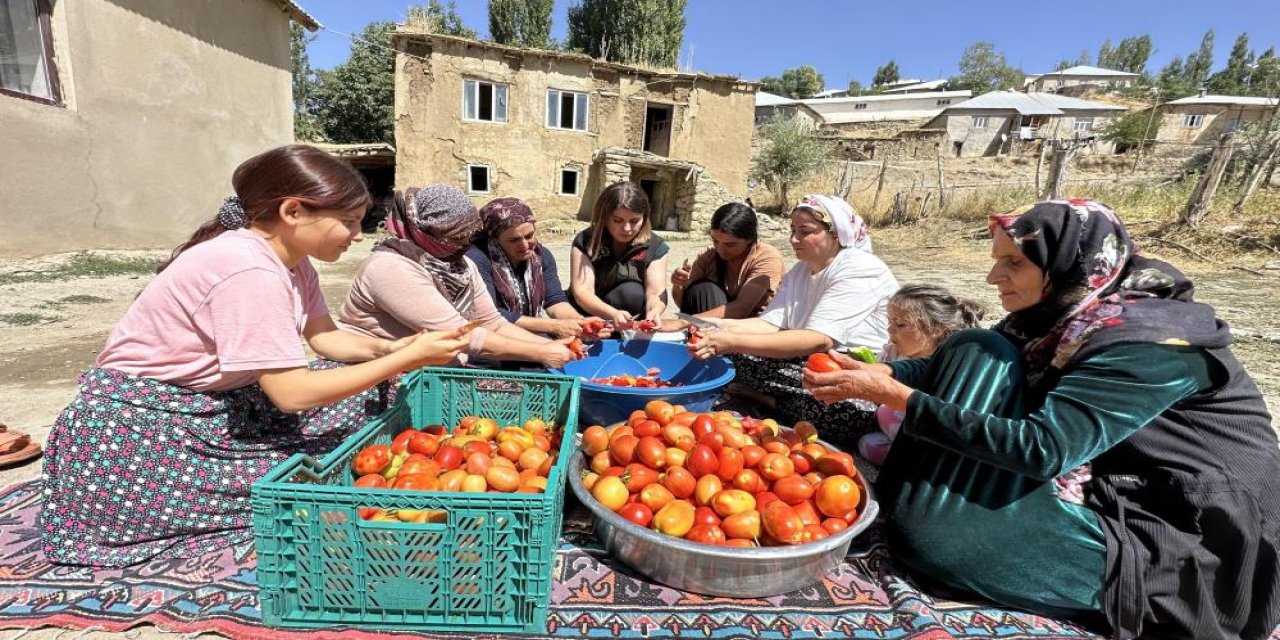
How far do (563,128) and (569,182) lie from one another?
1.74 meters

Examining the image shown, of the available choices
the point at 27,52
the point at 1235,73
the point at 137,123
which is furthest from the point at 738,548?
the point at 1235,73

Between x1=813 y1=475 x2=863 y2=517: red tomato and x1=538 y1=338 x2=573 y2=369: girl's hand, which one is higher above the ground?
x1=538 y1=338 x2=573 y2=369: girl's hand

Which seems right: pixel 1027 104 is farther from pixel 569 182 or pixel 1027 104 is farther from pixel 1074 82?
pixel 569 182

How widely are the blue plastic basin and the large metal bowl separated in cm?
88

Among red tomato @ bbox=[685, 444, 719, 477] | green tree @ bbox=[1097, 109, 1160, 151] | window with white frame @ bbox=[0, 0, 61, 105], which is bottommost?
red tomato @ bbox=[685, 444, 719, 477]

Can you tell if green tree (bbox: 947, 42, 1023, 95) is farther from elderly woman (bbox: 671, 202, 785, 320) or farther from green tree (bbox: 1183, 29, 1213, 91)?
elderly woman (bbox: 671, 202, 785, 320)

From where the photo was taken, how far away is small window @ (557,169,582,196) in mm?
19547

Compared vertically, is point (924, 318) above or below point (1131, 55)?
below

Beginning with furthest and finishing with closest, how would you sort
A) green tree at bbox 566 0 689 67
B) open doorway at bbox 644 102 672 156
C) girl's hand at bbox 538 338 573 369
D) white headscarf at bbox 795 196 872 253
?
green tree at bbox 566 0 689 67, open doorway at bbox 644 102 672 156, white headscarf at bbox 795 196 872 253, girl's hand at bbox 538 338 573 369

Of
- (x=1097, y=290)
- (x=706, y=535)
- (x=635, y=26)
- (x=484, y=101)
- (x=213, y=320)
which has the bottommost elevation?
(x=706, y=535)

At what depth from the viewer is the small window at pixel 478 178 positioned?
18.3m

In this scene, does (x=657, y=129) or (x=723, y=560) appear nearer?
(x=723, y=560)

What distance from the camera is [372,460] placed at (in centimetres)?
213

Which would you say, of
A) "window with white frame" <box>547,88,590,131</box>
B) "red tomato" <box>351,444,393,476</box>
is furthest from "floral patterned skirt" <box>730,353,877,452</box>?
"window with white frame" <box>547,88,590,131</box>
